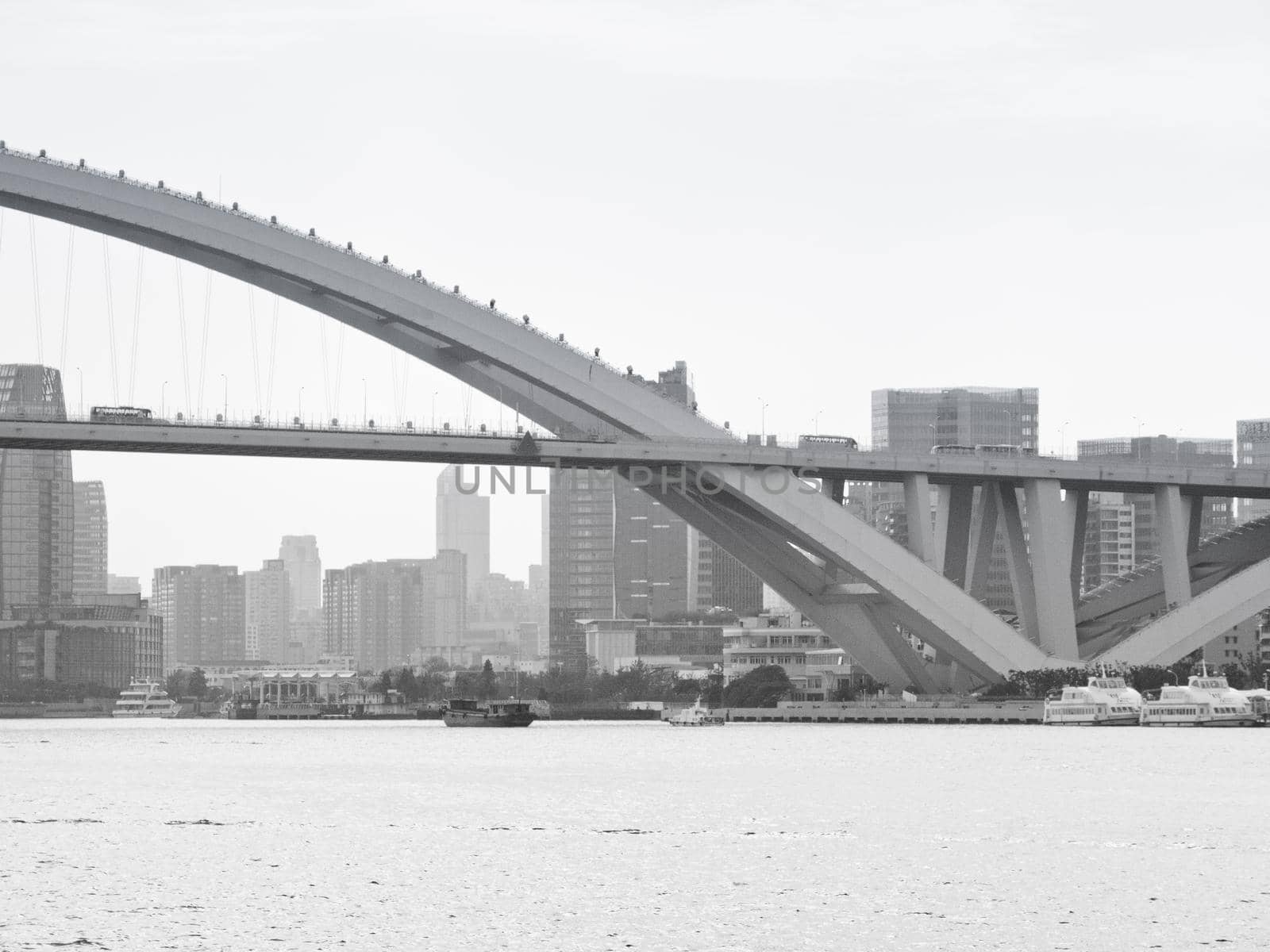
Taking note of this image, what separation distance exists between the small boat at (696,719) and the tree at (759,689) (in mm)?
10105

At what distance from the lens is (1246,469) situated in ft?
325

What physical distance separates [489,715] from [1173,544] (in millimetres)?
32109

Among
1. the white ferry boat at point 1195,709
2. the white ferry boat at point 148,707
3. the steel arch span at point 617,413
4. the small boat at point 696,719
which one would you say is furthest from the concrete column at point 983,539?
the white ferry boat at point 148,707

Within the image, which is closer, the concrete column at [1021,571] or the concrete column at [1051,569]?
the concrete column at [1051,569]

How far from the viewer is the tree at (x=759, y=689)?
12519cm

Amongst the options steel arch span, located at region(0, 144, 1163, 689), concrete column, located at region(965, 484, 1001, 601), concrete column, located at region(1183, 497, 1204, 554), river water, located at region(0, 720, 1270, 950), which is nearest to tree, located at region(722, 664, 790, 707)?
concrete column, located at region(965, 484, 1001, 601)

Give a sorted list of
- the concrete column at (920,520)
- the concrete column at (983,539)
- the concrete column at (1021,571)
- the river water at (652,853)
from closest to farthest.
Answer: the river water at (652,853) < the concrete column at (920,520) < the concrete column at (1021,571) < the concrete column at (983,539)

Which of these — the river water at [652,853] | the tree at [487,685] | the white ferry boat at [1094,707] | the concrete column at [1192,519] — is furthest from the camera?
the tree at [487,685]

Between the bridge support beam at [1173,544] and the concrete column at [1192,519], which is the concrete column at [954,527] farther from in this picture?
the concrete column at [1192,519]

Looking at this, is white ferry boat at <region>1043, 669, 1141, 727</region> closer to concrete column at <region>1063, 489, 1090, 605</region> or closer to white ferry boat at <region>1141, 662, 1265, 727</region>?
white ferry boat at <region>1141, 662, 1265, 727</region>

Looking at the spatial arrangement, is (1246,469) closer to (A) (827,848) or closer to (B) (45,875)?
(A) (827,848)

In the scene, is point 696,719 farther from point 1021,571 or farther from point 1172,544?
point 1172,544

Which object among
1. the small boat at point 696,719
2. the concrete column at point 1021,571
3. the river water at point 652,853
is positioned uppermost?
the concrete column at point 1021,571

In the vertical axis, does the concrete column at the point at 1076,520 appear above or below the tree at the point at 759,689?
above
